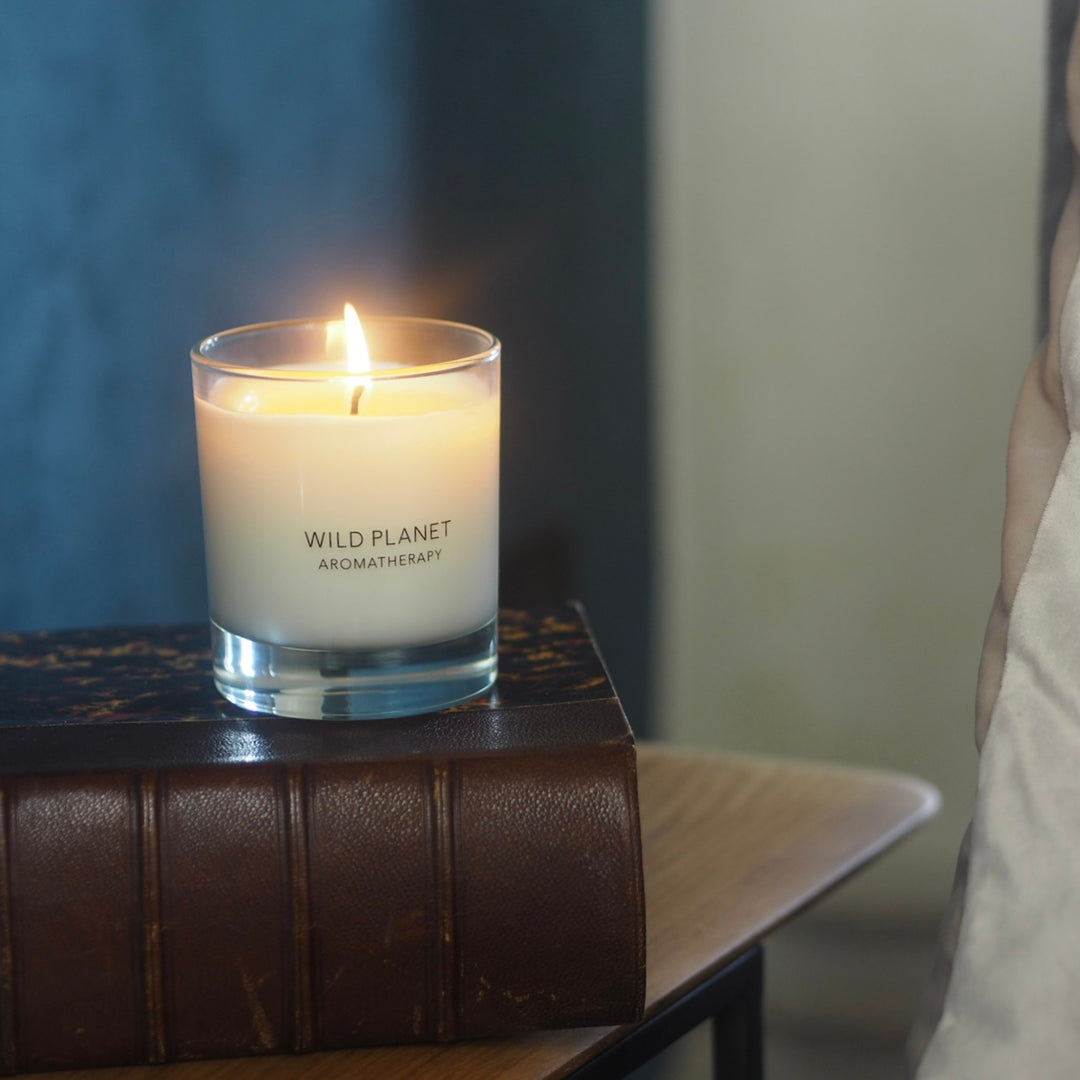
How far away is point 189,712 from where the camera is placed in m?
0.46

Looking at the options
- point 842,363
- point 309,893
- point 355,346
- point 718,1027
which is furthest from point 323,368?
point 842,363

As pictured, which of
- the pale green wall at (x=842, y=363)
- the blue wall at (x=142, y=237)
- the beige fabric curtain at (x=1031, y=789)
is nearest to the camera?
the beige fabric curtain at (x=1031, y=789)

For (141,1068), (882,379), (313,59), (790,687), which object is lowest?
(790,687)

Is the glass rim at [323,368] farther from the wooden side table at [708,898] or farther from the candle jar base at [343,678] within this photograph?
the wooden side table at [708,898]

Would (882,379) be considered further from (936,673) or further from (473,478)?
(473,478)

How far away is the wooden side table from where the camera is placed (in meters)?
0.43

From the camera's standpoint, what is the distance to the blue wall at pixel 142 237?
2.25 feet

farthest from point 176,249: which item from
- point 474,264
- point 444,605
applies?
point 444,605

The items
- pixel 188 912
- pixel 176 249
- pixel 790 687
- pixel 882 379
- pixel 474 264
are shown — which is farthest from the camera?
pixel 790 687

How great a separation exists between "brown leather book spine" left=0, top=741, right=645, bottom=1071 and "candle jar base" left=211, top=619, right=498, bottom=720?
1.3 inches

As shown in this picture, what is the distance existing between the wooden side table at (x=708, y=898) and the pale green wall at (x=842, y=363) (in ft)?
2.14

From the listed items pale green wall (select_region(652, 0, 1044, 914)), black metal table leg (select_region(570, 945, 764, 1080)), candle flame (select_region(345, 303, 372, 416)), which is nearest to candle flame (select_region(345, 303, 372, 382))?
candle flame (select_region(345, 303, 372, 416))

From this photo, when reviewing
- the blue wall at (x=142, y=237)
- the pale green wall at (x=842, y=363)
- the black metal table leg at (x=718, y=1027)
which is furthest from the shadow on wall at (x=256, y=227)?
the black metal table leg at (x=718, y=1027)

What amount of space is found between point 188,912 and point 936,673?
1.03 metres
